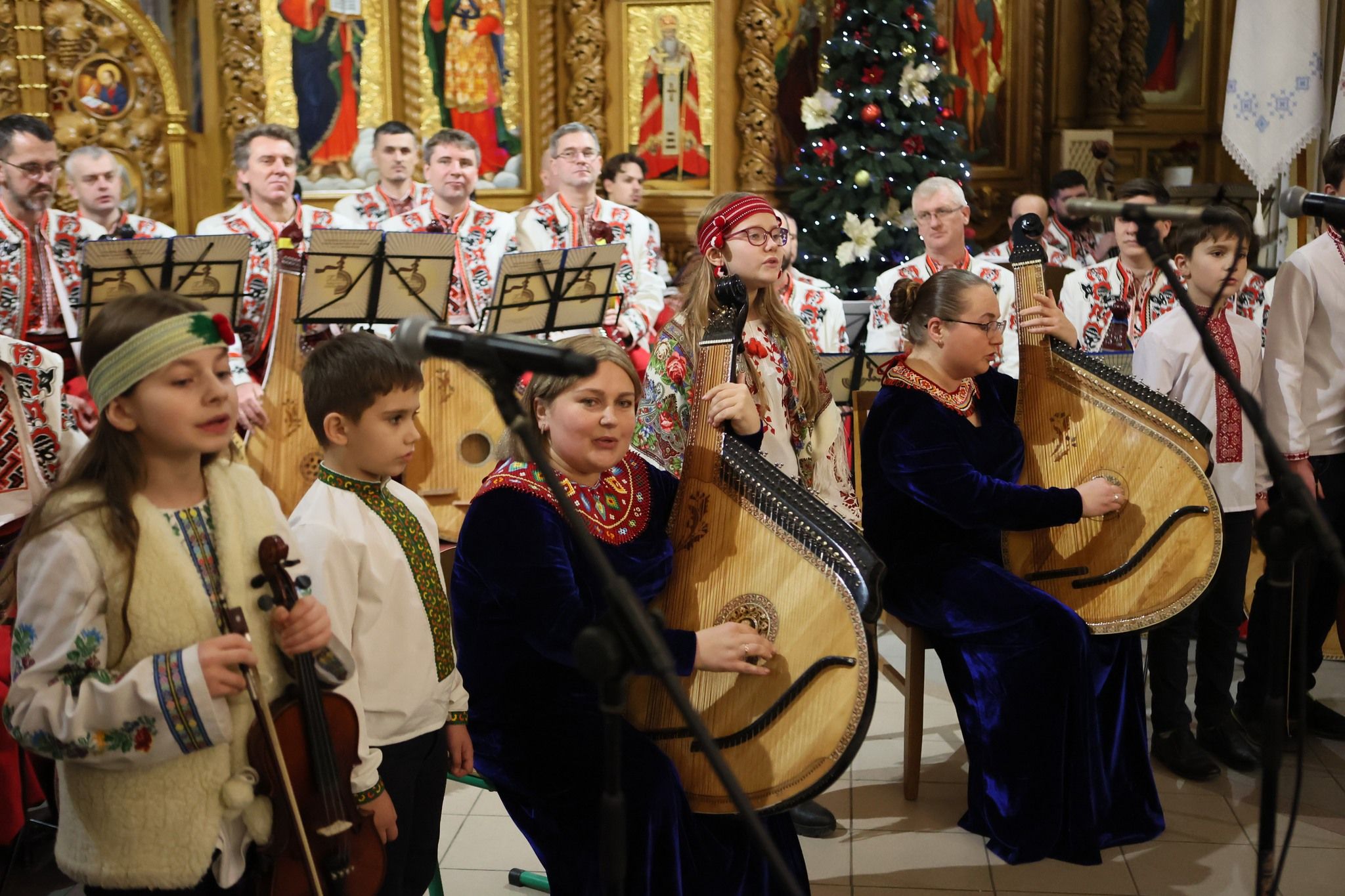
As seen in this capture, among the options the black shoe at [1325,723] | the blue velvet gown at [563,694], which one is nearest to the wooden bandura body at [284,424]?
the blue velvet gown at [563,694]

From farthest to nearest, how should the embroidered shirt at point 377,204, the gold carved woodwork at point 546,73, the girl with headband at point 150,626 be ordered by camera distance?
the gold carved woodwork at point 546,73
the embroidered shirt at point 377,204
the girl with headband at point 150,626

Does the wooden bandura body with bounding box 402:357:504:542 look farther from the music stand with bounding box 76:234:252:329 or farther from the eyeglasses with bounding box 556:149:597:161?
the eyeglasses with bounding box 556:149:597:161

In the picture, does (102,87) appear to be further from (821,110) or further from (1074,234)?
(1074,234)

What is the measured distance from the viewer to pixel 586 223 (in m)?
7.16

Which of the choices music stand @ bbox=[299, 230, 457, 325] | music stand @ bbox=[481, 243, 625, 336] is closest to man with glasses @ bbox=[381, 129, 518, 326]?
music stand @ bbox=[481, 243, 625, 336]

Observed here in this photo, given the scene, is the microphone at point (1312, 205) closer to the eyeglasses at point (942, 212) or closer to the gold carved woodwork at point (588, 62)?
the eyeglasses at point (942, 212)

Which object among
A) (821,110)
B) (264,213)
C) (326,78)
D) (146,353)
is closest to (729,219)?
(146,353)

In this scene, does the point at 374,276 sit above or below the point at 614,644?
above

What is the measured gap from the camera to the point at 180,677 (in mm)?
1843

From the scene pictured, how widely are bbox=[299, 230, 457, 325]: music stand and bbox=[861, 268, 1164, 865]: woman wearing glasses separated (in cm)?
194

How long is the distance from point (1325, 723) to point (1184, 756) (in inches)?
28.3

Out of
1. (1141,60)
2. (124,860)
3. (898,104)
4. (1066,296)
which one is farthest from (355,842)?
(1141,60)

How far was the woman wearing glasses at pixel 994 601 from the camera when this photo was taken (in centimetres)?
324

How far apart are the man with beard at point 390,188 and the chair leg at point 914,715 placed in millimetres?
4596
